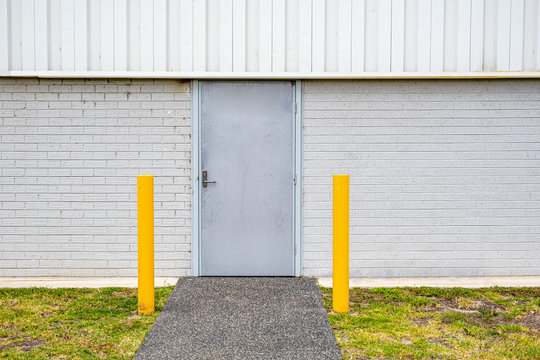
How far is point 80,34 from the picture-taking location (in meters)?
6.72

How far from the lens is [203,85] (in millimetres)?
6848

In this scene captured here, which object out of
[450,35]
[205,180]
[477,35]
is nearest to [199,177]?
[205,180]

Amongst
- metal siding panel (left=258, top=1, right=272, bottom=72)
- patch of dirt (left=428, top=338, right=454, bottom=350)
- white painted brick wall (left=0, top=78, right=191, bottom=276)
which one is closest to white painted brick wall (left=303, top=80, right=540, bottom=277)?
metal siding panel (left=258, top=1, right=272, bottom=72)

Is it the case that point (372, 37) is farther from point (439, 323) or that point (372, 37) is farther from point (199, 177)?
point (439, 323)

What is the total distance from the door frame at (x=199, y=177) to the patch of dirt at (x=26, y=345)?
2.47 m

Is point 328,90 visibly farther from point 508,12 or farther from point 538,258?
point 538,258

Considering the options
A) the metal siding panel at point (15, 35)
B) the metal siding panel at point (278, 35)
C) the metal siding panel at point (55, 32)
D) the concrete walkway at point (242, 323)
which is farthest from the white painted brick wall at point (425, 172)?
the metal siding panel at point (15, 35)

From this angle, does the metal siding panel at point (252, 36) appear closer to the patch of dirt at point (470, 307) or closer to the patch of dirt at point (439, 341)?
the patch of dirt at point (470, 307)

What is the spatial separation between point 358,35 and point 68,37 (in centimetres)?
358

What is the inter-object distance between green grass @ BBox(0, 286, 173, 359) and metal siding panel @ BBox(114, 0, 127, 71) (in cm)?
275

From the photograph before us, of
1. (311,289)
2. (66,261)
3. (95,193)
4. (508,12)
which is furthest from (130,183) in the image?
(508,12)

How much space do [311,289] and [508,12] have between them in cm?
418

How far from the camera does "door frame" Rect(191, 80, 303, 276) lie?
6828mm

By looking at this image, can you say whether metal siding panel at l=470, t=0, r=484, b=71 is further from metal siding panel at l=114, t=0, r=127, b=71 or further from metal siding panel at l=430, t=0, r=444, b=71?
metal siding panel at l=114, t=0, r=127, b=71
